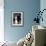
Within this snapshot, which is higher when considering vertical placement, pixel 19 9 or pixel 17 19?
pixel 19 9

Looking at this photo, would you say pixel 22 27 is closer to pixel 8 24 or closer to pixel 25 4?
pixel 8 24

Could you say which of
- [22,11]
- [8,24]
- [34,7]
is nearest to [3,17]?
[8,24]

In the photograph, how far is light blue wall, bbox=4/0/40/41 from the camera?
18.5 ft

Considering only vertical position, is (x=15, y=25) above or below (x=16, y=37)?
above

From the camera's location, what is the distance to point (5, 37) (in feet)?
18.5

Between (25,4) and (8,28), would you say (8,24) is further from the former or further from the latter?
(25,4)

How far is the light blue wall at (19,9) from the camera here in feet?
18.5

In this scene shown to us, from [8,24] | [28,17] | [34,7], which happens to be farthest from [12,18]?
[34,7]

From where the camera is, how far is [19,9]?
568cm

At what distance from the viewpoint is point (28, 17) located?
5.71 m

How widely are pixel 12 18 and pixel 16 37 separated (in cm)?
81

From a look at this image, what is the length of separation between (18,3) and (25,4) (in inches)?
11.6

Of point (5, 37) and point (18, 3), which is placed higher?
point (18, 3)

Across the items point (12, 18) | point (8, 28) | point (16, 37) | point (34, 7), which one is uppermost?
point (34, 7)
